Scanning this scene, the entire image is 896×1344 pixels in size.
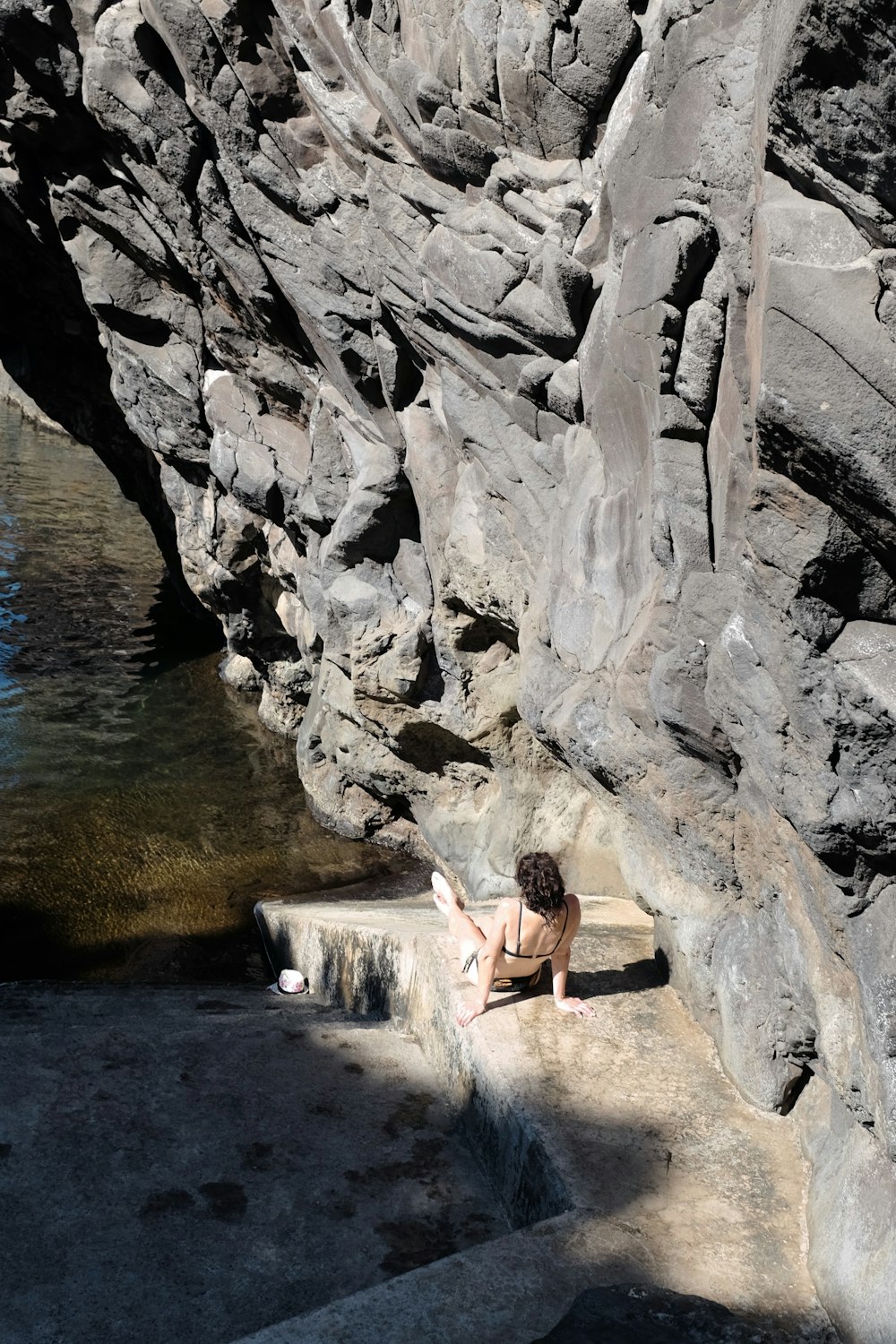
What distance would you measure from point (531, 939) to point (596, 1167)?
3.79 feet

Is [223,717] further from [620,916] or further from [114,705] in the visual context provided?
[620,916]

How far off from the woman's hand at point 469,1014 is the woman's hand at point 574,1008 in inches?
14.1

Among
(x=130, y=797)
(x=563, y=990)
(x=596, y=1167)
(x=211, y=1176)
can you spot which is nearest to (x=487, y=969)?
(x=563, y=990)

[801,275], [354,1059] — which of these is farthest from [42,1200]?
[801,275]

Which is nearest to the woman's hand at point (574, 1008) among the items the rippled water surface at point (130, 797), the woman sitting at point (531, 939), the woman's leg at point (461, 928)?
the woman sitting at point (531, 939)

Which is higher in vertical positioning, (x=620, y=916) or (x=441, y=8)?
(x=441, y=8)

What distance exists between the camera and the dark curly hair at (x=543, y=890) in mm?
4922

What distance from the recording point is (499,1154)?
14.2 ft

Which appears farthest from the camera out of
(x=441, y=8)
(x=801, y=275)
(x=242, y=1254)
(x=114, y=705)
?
(x=114, y=705)

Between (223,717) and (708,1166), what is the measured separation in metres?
10.5

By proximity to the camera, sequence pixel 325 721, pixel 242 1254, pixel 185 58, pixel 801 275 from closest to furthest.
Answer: pixel 801 275
pixel 242 1254
pixel 185 58
pixel 325 721

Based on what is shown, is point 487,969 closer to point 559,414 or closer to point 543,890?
point 543,890

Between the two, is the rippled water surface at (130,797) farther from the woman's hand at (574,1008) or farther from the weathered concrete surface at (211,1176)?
the woman's hand at (574,1008)

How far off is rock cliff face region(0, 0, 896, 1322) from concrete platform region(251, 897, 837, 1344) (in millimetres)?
179
